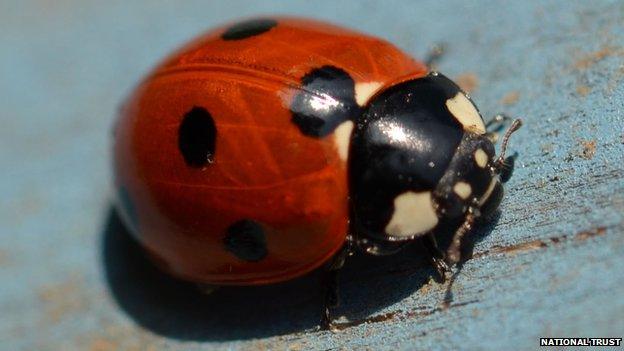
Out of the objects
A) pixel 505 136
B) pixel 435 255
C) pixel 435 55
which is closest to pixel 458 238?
pixel 435 255

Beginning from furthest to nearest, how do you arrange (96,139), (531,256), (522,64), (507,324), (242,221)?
(96,139) < (522,64) < (242,221) < (531,256) < (507,324)

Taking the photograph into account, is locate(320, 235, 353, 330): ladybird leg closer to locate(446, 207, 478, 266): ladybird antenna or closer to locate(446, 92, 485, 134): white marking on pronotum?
locate(446, 207, 478, 266): ladybird antenna

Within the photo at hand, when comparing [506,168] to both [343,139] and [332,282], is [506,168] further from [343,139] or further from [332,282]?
[332,282]

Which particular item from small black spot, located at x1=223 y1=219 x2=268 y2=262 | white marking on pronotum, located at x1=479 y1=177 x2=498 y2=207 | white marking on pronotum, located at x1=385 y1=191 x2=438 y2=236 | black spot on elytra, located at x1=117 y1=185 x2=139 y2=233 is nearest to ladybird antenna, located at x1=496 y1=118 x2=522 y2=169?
white marking on pronotum, located at x1=479 y1=177 x2=498 y2=207

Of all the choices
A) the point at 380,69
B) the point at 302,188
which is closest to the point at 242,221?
the point at 302,188

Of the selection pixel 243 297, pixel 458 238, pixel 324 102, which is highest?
pixel 324 102

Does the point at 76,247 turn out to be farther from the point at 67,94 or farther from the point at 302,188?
the point at 302,188

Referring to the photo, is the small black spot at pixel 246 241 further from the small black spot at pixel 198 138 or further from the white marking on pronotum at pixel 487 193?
the white marking on pronotum at pixel 487 193
